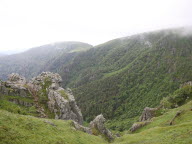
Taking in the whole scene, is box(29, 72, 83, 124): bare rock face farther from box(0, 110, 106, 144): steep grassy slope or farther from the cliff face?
box(0, 110, 106, 144): steep grassy slope

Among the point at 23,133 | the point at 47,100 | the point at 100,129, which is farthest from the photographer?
the point at 47,100

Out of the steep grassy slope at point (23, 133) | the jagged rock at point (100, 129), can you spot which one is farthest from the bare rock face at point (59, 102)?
the steep grassy slope at point (23, 133)

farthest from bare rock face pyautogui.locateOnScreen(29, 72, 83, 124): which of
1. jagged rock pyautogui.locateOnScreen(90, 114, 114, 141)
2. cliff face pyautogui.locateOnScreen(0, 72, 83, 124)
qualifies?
jagged rock pyautogui.locateOnScreen(90, 114, 114, 141)

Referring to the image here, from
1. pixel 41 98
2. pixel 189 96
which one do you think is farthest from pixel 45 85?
pixel 189 96

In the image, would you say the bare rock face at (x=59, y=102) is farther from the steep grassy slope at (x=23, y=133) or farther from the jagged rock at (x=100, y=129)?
the steep grassy slope at (x=23, y=133)

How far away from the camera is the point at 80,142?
34031 millimetres

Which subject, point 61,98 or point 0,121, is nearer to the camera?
point 0,121

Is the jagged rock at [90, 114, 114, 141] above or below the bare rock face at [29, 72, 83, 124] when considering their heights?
below

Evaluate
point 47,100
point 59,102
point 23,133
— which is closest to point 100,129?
point 59,102

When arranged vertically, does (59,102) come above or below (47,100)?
below

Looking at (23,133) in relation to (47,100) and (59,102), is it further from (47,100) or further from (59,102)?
(47,100)

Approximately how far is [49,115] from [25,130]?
46522mm

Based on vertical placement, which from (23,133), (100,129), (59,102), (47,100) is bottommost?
(100,129)

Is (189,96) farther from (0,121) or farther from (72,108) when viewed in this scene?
(0,121)
